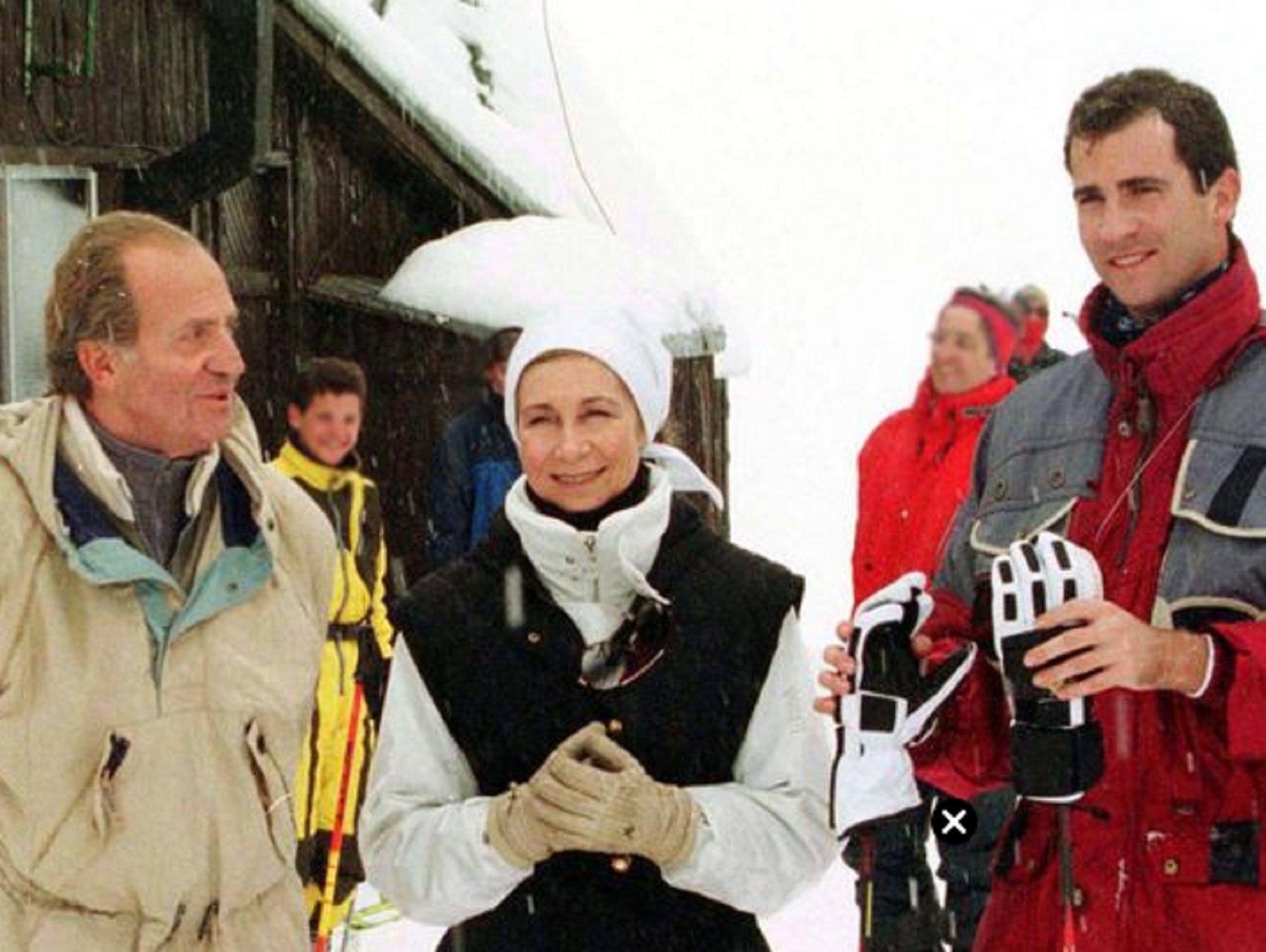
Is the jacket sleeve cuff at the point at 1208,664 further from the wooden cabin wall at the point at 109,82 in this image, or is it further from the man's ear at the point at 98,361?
the wooden cabin wall at the point at 109,82

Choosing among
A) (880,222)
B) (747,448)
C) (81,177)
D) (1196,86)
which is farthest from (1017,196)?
(1196,86)

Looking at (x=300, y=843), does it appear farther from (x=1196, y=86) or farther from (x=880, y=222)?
(x=880, y=222)

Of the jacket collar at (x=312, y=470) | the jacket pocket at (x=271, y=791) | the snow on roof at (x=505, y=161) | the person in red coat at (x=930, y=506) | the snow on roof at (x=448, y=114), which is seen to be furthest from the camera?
the snow on roof at (x=505, y=161)

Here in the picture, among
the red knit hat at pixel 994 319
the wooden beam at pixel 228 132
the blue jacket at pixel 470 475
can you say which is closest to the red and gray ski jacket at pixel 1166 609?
the red knit hat at pixel 994 319

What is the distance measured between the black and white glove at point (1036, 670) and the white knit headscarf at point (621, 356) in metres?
0.63

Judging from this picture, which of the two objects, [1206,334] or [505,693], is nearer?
[1206,334]

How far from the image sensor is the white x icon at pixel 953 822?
3.53 m

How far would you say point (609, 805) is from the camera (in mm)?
2871

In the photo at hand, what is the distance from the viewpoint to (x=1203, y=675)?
274 centimetres

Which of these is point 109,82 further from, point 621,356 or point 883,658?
point 883,658

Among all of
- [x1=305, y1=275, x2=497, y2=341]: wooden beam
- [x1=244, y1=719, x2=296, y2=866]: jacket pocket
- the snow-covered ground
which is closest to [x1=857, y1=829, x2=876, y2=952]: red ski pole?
[x1=244, y1=719, x2=296, y2=866]: jacket pocket

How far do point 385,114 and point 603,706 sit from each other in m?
7.30

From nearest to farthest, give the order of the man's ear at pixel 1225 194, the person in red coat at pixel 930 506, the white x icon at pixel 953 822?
1. the man's ear at pixel 1225 194
2. the white x icon at pixel 953 822
3. the person in red coat at pixel 930 506

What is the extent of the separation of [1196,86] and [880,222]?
3656cm
